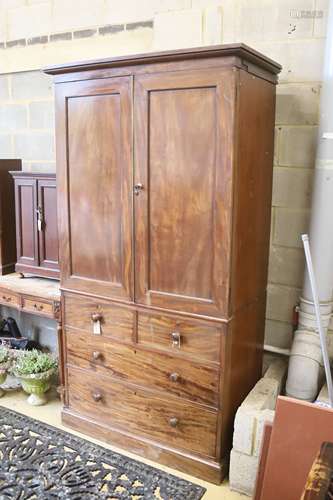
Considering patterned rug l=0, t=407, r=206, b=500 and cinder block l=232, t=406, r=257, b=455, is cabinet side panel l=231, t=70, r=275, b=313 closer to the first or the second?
cinder block l=232, t=406, r=257, b=455

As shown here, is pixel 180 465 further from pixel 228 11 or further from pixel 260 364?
pixel 228 11

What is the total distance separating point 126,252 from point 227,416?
0.88 meters

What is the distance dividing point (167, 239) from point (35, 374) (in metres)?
1.26

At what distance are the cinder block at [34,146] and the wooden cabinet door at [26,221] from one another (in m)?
0.44

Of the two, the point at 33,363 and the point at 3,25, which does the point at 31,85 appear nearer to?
the point at 3,25

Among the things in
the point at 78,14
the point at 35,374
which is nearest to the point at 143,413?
the point at 35,374

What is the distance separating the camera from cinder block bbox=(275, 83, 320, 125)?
227 cm

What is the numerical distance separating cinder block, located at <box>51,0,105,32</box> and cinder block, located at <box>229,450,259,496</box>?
2506 millimetres

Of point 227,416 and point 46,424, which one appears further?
point 46,424

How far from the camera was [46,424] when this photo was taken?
261 cm

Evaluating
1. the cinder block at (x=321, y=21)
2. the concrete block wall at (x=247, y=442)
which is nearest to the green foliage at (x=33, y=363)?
the concrete block wall at (x=247, y=442)

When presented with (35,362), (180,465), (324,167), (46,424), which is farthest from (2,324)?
(324,167)

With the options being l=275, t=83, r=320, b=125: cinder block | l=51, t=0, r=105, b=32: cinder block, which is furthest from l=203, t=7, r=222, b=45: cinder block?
l=51, t=0, r=105, b=32: cinder block

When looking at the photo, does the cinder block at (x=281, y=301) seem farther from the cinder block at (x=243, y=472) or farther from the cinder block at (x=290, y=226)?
the cinder block at (x=243, y=472)
